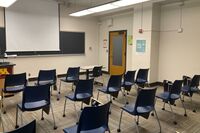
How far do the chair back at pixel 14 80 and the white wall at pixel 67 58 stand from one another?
2846mm

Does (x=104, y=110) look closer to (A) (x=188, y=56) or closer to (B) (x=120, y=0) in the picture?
(B) (x=120, y=0)

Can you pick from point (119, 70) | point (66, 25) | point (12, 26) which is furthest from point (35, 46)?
point (119, 70)

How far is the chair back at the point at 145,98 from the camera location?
9.29 feet

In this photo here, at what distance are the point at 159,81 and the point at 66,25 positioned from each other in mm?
4512

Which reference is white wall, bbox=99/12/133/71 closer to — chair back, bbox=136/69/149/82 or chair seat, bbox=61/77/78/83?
chair back, bbox=136/69/149/82

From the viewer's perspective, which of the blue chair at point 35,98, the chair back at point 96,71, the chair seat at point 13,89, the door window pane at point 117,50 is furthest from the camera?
the door window pane at point 117,50

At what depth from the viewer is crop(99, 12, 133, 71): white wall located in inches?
298

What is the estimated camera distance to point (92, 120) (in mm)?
2146

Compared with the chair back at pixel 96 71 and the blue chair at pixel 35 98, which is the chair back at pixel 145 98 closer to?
the blue chair at pixel 35 98

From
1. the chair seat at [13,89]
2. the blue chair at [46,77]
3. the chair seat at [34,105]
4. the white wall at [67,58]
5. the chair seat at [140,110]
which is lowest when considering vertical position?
the chair seat at [140,110]

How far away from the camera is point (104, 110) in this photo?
7.26ft

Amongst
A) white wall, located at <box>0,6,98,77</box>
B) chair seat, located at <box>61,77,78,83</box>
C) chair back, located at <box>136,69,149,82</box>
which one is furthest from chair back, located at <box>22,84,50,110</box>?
white wall, located at <box>0,6,98,77</box>

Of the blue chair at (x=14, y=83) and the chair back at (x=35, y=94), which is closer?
the chair back at (x=35, y=94)

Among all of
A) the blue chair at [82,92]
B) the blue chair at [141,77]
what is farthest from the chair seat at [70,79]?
the blue chair at [141,77]
